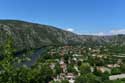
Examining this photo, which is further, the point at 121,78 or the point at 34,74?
the point at 121,78

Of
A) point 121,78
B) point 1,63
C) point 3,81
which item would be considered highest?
point 1,63

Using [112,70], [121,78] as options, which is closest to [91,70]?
[112,70]

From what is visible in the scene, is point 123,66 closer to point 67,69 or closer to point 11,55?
point 67,69

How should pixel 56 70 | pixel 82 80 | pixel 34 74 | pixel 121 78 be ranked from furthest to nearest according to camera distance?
1. pixel 56 70
2. pixel 121 78
3. pixel 82 80
4. pixel 34 74

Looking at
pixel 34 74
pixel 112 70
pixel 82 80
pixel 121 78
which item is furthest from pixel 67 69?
pixel 34 74

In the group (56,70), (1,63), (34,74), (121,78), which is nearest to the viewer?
(1,63)

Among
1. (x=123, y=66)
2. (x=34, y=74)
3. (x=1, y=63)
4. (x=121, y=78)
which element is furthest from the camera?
(x=123, y=66)

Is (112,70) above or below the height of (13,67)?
below

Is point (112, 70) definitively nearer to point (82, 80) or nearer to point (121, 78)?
point (121, 78)

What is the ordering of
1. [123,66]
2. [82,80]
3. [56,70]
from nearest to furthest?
[82,80] < [56,70] < [123,66]
